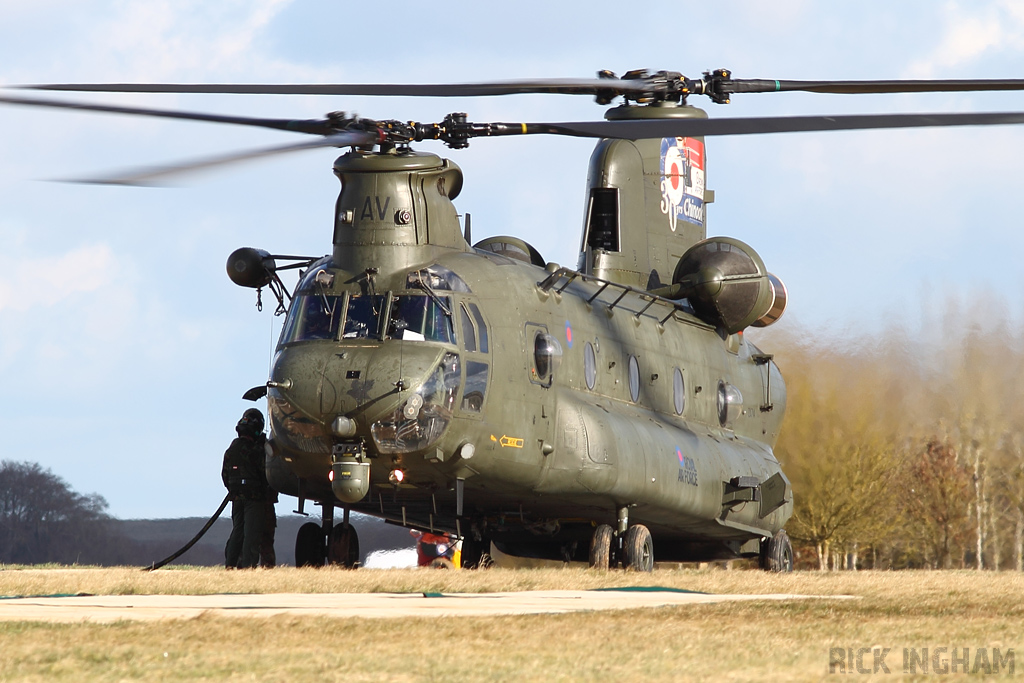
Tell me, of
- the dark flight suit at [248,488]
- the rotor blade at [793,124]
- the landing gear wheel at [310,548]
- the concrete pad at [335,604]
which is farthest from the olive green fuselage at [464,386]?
the rotor blade at [793,124]

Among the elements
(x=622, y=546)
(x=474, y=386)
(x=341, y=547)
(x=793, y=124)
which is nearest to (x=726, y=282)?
(x=622, y=546)

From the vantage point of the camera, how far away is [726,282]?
67.6 feet

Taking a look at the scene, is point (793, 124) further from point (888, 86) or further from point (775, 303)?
point (775, 303)

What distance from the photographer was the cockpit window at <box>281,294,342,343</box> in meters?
15.3

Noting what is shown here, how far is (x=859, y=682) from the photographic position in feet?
22.3

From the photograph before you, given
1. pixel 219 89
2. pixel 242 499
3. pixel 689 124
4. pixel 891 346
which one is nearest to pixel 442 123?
pixel 219 89

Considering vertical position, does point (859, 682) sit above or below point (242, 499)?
below

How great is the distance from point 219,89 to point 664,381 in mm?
8019

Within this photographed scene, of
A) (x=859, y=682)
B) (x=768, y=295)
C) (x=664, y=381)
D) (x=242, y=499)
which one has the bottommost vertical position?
(x=859, y=682)

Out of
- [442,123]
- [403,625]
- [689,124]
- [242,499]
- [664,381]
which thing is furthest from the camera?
[664,381]

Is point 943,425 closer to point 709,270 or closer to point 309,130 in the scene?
→ point 709,270

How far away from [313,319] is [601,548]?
4.66m

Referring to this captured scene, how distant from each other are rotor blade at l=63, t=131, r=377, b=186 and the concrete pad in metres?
3.74

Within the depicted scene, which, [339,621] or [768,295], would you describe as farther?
[768,295]
